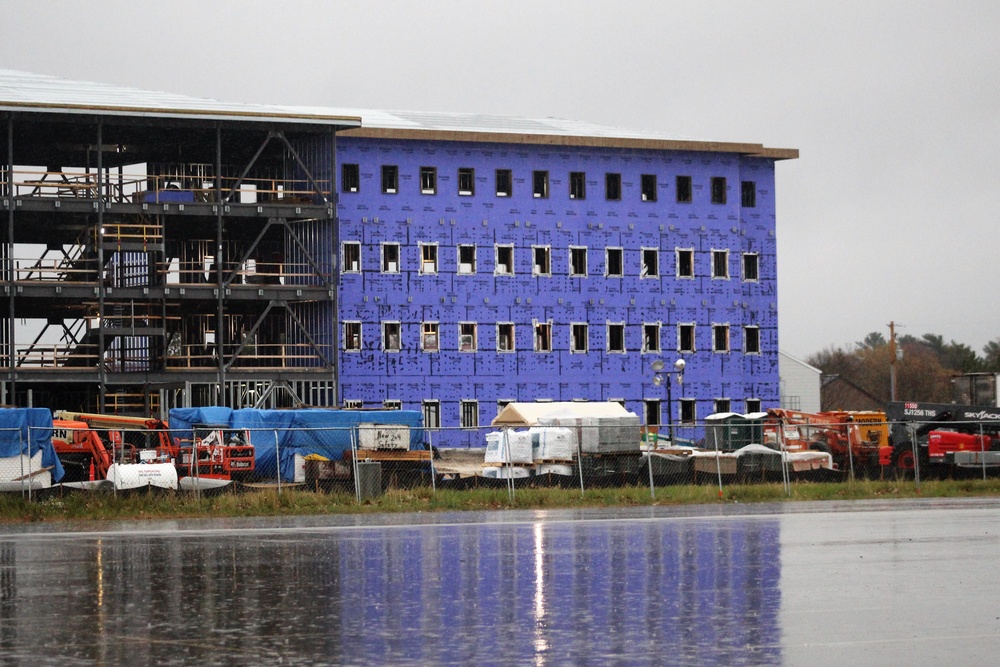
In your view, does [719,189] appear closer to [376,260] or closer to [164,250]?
[376,260]

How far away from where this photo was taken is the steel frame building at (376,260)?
57375 mm

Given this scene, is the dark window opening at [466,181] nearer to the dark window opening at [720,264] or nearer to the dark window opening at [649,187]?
the dark window opening at [649,187]

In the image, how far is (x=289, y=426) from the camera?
147ft

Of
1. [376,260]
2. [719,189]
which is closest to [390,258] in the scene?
[376,260]

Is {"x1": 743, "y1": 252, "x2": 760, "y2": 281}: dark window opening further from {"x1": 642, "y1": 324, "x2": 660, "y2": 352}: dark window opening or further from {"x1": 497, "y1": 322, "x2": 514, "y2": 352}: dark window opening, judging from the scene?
{"x1": 497, "y1": 322, "x2": 514, "y2": 352}: dark window opening

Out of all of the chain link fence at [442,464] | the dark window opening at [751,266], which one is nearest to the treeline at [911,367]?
the dark window opening at [751,266]

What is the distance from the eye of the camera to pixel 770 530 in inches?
951

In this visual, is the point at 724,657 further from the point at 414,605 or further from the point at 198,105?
the point at 198,105

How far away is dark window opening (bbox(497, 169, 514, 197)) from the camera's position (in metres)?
64.8

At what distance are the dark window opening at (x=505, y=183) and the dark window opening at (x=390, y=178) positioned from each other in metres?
4.42

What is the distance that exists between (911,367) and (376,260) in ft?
305

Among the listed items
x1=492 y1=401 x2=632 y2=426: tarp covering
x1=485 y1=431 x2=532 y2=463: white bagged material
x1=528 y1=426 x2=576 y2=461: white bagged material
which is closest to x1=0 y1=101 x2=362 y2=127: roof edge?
x1=492 y1=401 x2=632 y2=426: tarp covering

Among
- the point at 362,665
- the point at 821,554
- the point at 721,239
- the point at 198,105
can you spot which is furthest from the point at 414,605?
the point at 721,239

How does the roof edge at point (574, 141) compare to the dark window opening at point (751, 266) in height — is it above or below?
above
